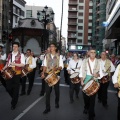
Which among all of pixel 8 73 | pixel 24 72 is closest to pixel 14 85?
pixel 8 73

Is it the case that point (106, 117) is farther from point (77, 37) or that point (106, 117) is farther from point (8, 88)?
point (77, 37)

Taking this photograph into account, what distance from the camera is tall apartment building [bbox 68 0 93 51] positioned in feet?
372

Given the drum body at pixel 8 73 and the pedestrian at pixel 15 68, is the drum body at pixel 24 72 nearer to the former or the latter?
the pedestrian at pixel 15 68

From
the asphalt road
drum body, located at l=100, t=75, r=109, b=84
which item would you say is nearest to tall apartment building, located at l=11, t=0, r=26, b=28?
the asphalt road

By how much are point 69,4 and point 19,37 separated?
64717mm

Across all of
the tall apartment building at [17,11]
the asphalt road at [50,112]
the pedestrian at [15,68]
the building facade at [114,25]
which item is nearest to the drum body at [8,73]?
the pedestrian at [15,68]

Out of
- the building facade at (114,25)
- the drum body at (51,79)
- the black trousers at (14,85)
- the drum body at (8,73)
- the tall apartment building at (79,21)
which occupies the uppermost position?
the tall apartment building at (79,21)

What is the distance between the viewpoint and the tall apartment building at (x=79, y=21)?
113m

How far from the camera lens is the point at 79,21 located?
4515 inches

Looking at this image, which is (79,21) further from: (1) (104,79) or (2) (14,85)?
(2) (14,85)

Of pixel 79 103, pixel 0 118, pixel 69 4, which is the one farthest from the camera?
pixel 69 4

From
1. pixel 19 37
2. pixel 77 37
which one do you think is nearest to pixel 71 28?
pixel 77 37

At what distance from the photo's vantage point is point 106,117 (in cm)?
822

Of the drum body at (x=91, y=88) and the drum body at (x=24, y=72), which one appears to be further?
the drum body at (x=24, y=72)
